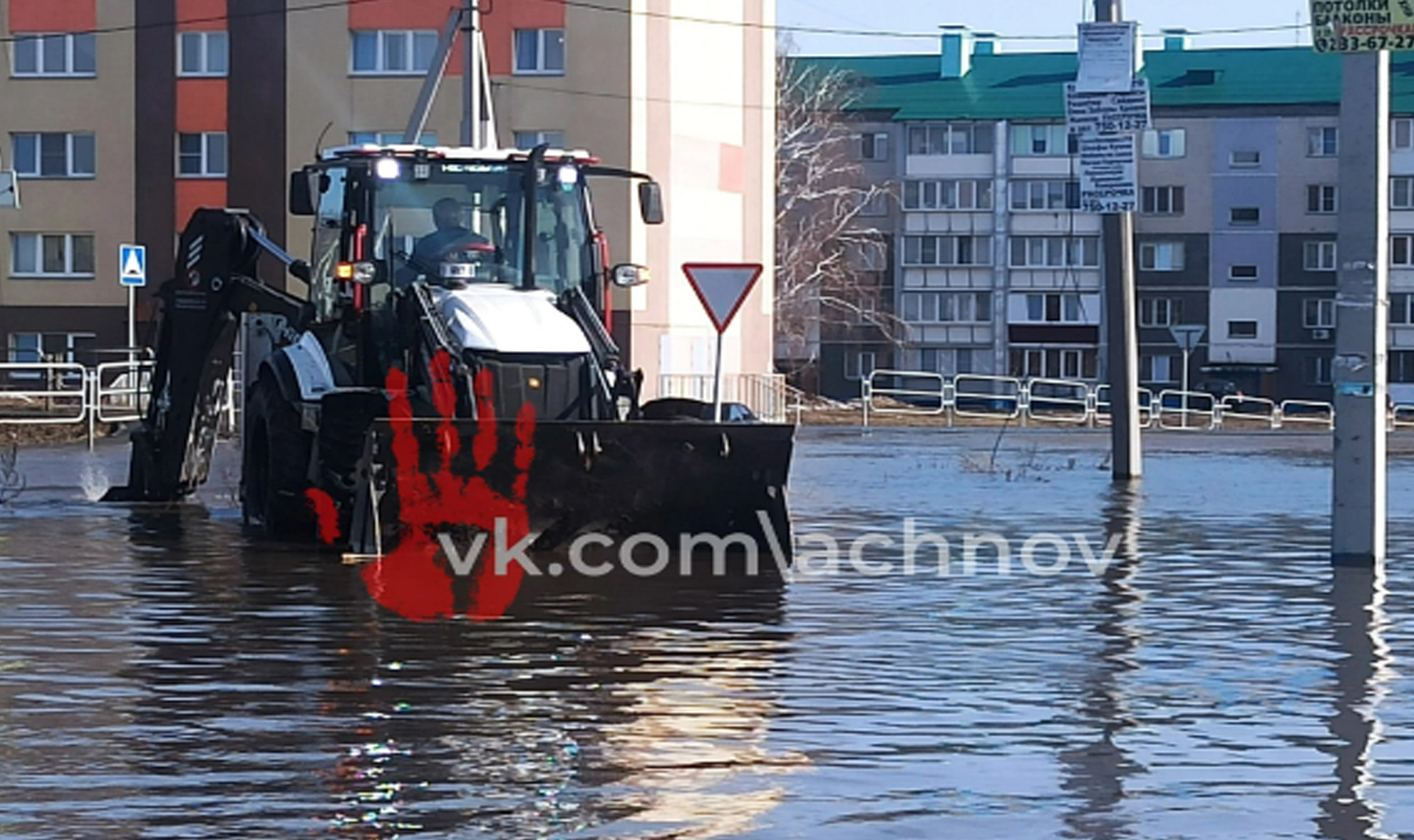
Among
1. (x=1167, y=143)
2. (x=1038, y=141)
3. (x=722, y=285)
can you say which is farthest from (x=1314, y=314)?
(x=722, y=285)

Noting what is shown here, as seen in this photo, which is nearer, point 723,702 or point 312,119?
point 723,702

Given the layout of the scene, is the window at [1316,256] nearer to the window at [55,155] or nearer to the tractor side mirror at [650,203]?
the window at [55,155]

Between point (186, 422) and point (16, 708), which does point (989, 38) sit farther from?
point (16, 708)

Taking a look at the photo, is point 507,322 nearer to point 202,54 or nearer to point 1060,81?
point 202,54

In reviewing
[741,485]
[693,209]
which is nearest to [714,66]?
[693,209]

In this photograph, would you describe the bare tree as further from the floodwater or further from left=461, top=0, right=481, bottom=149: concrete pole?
the floodwater

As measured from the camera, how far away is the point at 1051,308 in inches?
3824

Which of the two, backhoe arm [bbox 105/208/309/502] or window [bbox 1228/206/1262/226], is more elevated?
window [bbox 1228/206/1262/226]

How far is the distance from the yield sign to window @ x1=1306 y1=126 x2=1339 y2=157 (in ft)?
255

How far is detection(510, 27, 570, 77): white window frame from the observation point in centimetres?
5566

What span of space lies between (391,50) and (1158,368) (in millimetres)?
46567

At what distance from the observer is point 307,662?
1148cm

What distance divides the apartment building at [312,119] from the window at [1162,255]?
124ft

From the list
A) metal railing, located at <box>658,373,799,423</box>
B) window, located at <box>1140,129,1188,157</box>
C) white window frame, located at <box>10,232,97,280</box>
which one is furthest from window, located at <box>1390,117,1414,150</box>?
white window frame, located at <box>10,232,97,280</box>
